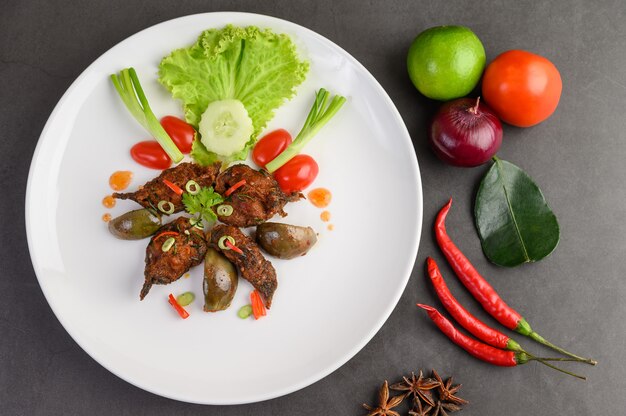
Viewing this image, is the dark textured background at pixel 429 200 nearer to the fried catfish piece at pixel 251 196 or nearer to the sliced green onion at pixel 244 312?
the sliced green onion at pixel 244 312

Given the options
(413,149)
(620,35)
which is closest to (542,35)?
(620,35)

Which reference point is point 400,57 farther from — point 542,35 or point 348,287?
point 348,287

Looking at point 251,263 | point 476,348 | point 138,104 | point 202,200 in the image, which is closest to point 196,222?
point 202,200

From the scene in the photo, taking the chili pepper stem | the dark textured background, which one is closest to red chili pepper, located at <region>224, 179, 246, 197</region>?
the dark textured background

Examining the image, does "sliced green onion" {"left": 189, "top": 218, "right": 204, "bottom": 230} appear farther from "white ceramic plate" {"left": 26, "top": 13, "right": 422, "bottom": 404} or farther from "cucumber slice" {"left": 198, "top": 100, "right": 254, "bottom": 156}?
"cucumber slice" {"left": 198, "top": 100, "right": 254, "bottom": 156}

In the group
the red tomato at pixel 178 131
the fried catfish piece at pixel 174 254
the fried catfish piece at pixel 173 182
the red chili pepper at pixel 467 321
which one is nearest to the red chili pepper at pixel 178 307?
the fried catfish piece at pixel 174 254

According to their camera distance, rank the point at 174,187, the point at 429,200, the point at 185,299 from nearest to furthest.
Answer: the point at 174,187 < the point at 185,299 < the point at 429,200

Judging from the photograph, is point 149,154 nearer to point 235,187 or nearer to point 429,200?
point 235,187

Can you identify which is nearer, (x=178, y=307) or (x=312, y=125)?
(x=178, y=307)
